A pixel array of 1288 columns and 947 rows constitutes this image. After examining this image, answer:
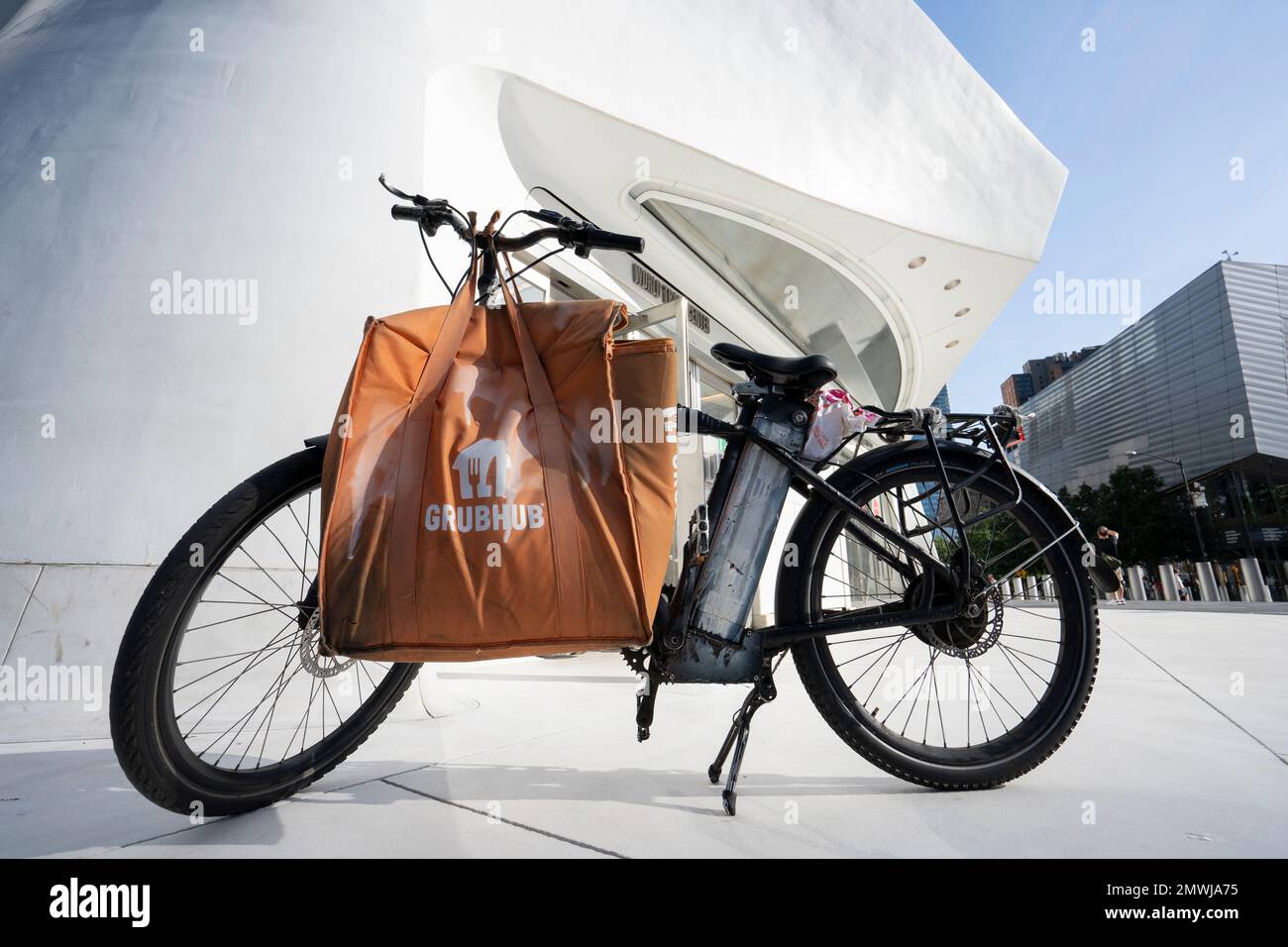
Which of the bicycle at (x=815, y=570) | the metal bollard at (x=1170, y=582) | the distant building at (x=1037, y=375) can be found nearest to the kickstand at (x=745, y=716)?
the bicycle at (x=815, y=570)

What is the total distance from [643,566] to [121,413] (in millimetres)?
2466

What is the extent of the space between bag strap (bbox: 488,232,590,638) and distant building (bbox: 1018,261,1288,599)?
4783cm

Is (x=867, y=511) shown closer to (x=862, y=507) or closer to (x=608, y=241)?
(x=862, y=507)

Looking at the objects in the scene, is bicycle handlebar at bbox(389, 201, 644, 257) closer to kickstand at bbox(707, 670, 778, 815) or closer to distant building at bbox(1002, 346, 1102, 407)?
kickstand at bbox(707, 670, 778, 815)

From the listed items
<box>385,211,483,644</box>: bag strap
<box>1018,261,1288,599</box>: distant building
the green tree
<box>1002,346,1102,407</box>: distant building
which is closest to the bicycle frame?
<box>385,211,483,644</box>: bag strap

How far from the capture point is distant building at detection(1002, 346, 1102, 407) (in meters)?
74.1

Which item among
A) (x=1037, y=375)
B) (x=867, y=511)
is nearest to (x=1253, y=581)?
(x=867, y=511)

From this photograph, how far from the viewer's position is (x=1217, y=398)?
46.2m

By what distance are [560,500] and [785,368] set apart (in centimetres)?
66

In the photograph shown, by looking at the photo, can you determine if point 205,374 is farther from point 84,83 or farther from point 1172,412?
point 1172,412

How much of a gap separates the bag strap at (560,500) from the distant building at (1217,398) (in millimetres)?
47828

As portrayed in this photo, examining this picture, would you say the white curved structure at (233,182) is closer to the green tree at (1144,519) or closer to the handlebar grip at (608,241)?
the handlebar grip at (608,241)

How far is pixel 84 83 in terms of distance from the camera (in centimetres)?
284

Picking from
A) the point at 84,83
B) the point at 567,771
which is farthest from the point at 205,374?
the point at 567,771
